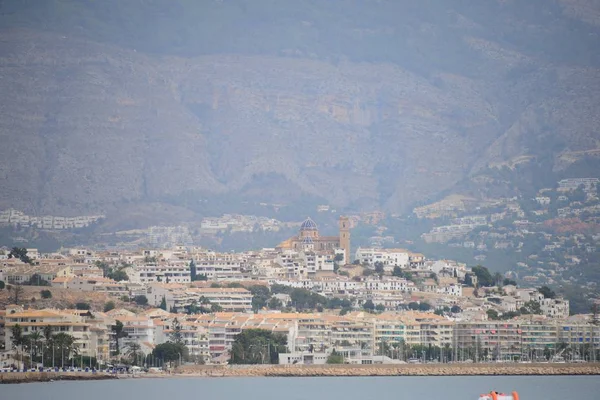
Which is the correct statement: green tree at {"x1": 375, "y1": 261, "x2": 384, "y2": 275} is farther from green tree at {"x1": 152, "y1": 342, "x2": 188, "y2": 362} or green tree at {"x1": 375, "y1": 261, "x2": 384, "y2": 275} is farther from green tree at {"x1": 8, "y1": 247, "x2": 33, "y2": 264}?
green tree at {"x1": 152, "y1": 342, "x2": 188, "y2": 362}

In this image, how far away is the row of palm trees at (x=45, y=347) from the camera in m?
99.8

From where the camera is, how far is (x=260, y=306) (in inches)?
5645

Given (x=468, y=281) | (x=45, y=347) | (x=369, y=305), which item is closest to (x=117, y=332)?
(x=45, y=347)

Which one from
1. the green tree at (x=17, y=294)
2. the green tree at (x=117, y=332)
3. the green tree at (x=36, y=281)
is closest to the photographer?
the green tree at (x=117, y=332)

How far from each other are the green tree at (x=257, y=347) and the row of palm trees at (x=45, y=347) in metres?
10.5

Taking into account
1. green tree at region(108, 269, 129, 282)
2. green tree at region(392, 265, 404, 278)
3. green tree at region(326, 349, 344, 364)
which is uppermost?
green tree at region(392, 265, 404, 278)

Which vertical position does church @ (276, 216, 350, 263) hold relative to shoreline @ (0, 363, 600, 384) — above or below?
above

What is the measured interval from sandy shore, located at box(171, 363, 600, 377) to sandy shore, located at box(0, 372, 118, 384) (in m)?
7.50

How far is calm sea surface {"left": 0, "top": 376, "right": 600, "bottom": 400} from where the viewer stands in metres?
86.4

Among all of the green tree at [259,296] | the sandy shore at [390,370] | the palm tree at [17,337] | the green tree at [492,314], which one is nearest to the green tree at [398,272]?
the green tree at [259,296]

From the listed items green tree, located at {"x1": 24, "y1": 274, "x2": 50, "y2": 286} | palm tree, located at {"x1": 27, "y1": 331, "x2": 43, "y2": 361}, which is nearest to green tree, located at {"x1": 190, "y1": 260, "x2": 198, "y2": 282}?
green tree, located at {"x1": 24, "y1": 274, "x2": 50, "y2": 286}

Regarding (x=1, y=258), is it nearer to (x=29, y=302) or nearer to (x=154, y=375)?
(x=29, y=302)

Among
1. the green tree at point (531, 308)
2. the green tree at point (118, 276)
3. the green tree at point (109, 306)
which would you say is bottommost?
the green tree at point (109, 306)

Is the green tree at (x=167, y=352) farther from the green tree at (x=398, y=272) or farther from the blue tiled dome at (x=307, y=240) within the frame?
the blue tiled dome at (x=307, y=240)
